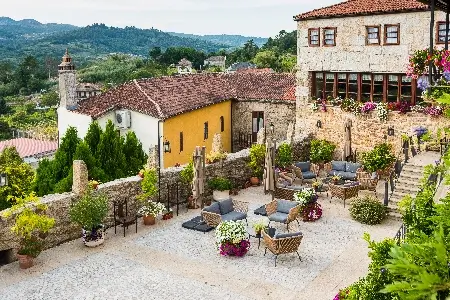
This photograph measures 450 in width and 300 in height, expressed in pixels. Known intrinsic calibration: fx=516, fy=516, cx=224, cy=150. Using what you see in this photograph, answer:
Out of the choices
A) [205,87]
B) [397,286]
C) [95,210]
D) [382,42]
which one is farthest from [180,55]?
[397,286]

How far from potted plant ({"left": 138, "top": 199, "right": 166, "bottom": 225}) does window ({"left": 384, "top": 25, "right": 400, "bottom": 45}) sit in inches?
508

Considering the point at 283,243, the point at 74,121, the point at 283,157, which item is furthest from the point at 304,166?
the point at 74,121

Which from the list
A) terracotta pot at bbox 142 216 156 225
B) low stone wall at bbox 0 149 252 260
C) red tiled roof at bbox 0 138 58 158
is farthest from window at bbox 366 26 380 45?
red tiled roof at bbox 0 138 58 158

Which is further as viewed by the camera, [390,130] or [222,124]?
[222,124]

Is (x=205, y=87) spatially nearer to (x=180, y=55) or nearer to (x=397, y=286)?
(x=397, y=286)

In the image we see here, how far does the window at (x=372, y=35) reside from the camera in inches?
912

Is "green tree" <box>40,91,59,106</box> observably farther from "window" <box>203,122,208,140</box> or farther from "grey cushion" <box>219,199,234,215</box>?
"grey cushion" <box>219,199,234,215</box>

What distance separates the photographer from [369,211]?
16469 mm

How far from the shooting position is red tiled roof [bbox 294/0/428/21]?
22016mm

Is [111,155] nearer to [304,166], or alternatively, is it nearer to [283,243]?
[304,166]

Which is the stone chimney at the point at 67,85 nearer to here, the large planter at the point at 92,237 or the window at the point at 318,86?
the window at the point at 318,86

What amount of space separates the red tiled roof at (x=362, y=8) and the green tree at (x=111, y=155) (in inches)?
429

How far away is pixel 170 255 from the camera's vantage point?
46.5 ft

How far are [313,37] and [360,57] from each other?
268 centimetres
